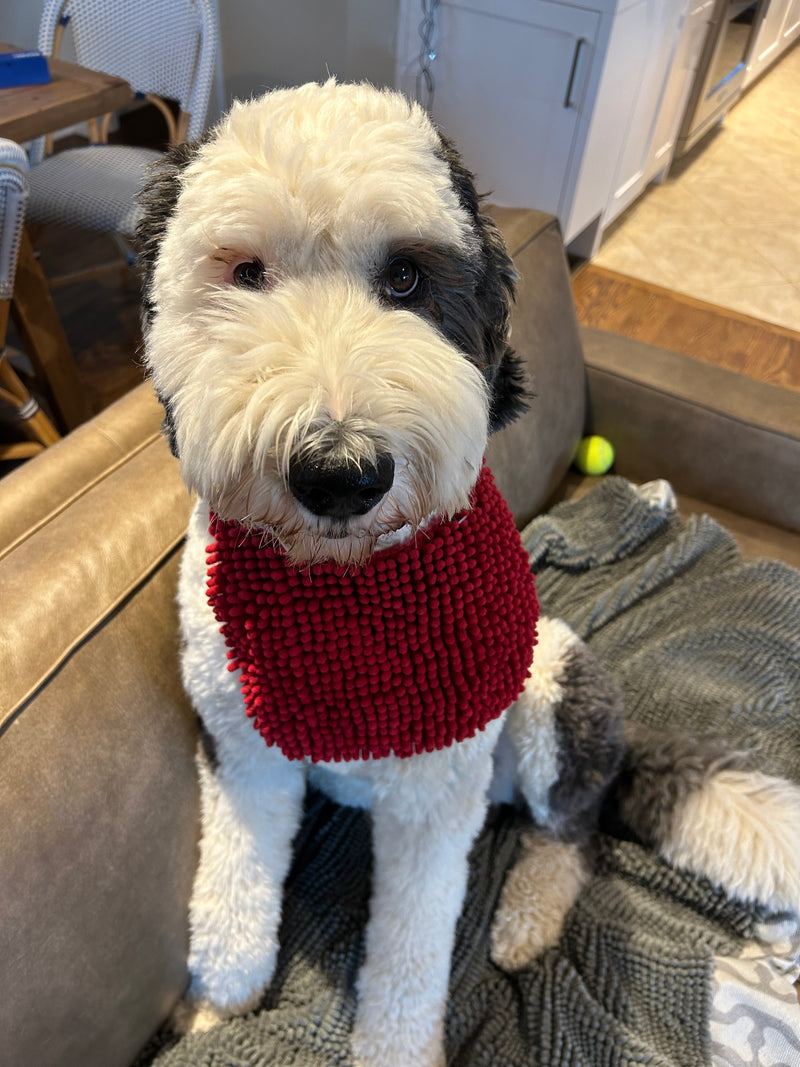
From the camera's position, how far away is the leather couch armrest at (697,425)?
1.41 metres

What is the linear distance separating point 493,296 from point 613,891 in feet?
2.65

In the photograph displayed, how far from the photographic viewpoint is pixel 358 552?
2.09 feet

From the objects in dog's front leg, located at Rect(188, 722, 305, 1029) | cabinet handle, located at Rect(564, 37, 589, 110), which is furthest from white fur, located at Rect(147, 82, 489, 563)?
cabinet handle, located at Rect(564, 37, 589, 110)

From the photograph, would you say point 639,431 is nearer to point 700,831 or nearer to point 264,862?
point 700,831

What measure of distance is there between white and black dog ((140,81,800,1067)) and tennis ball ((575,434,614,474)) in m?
0.64

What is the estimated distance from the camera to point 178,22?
7.38 ft

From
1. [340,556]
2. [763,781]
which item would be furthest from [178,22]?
[763,781]

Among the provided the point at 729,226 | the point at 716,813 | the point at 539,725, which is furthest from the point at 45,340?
the point at 729,226

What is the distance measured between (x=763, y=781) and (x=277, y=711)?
66 centimetres

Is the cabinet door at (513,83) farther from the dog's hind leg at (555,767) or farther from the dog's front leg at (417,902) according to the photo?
the dog's front leg at (417,902)

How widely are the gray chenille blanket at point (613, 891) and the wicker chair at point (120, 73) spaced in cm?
164

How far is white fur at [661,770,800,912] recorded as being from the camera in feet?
3.03

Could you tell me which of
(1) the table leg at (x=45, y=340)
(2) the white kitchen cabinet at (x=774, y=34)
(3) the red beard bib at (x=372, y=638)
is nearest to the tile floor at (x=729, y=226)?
(2) the white kitchen cabinet at (x=774, y=34)

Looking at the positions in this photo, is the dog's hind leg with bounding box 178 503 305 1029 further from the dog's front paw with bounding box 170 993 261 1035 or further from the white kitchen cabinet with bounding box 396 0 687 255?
the white kitchen cabinet with bounding box 396 0 687 255
